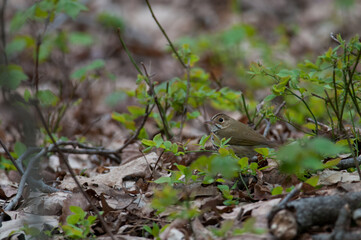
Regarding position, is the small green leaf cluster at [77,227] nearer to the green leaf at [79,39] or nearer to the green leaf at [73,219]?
the green leaf at [73,219]

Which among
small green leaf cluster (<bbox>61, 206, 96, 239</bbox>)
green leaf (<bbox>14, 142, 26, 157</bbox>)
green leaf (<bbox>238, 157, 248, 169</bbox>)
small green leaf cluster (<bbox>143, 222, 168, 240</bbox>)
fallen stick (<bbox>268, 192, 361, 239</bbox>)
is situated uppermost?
green leaf (<bbox>238, 157, 248, 169</bbox>)

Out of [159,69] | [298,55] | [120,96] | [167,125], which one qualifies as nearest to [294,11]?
[298,55]

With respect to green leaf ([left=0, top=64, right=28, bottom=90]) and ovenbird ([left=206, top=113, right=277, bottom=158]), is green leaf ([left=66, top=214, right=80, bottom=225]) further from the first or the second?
ovenbird ([left=206, top=113, right=277, bottom=158])

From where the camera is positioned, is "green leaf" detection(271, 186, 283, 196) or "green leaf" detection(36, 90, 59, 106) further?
"green leaf" detection(36, 90, 59, 106)

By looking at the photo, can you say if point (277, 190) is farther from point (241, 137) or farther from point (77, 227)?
point (241, 137)

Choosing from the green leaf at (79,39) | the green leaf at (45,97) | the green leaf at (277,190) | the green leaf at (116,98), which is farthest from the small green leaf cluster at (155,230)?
the green leaf at (79,39)

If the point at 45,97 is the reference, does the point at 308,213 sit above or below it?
below

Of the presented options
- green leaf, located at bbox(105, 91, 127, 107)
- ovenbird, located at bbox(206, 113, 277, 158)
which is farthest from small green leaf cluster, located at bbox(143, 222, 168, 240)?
green leaf, located at bbox(105, 91, 127, 107)

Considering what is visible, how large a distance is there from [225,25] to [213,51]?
205cm

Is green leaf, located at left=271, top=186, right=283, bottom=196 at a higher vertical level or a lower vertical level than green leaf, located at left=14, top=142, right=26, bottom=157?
higher

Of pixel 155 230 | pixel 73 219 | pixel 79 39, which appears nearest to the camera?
pixel 155 230

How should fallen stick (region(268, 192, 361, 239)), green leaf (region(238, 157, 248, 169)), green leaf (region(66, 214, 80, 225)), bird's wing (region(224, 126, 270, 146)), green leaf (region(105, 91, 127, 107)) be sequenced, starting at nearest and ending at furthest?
fallen stick (region(268, 192, 361, 239))
green leaf (region(66, 214, 80, 225))
green leaf (region(238, 157, 248, 169))
bird's wing (region(224, 126, 270, 146))
green leaf (region(105, 91, 127, 107))

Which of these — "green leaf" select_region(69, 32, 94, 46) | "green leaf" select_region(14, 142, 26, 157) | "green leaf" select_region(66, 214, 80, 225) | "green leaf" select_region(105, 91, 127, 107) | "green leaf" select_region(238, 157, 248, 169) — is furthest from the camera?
"green leaf" select_region(69, 32, 94, 46)

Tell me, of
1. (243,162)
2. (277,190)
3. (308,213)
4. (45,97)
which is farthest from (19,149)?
(308,213)
